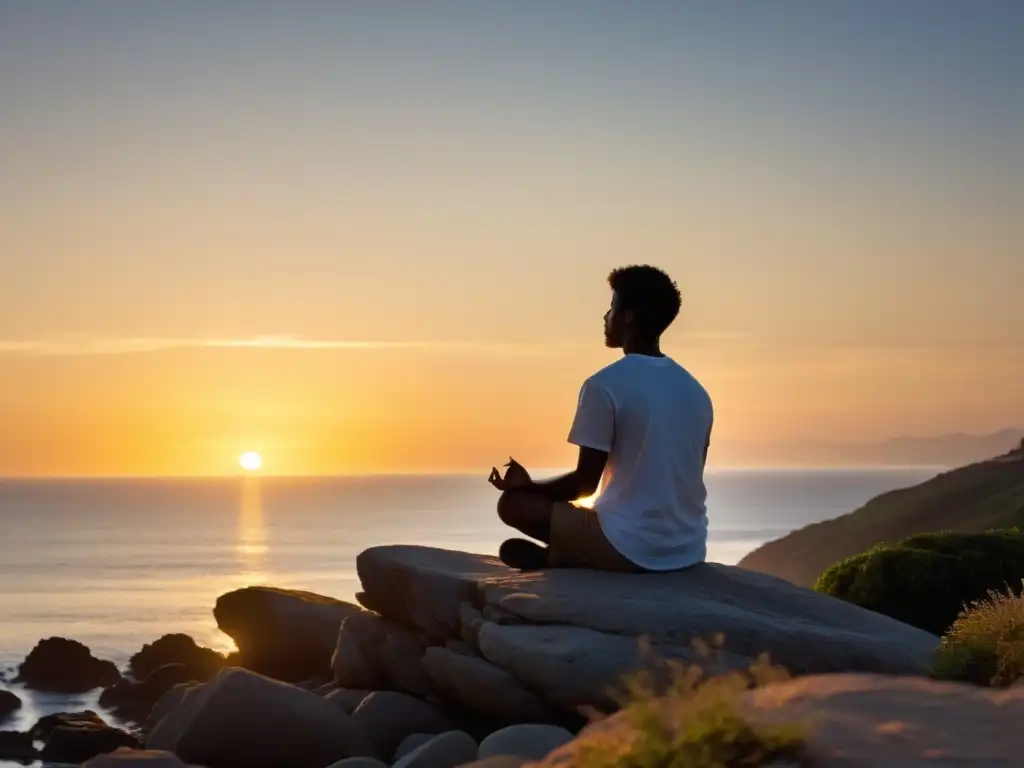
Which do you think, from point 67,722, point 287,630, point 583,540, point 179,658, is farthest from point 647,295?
point 179,658

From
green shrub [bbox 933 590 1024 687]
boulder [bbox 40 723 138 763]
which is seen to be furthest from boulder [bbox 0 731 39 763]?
green shrub [bbox 933 590 1024 687]

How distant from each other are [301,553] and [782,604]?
130724 millimetres

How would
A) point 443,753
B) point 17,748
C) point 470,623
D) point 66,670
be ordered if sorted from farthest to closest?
point 66,670 < point 17,748 < point 470,623 < point 443,753

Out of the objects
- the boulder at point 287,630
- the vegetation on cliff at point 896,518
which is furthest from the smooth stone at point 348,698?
the vegetation on cliff at point 896,518

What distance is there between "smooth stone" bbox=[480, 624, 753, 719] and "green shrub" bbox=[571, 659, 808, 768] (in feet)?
12.4

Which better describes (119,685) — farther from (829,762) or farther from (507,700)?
(829,762)

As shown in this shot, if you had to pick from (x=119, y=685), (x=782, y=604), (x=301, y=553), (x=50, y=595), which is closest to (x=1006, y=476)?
(x=119, y=685)

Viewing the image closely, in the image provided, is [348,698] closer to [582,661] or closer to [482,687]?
[482,687]

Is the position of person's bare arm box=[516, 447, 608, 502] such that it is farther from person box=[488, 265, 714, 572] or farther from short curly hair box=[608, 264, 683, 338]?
short curly hair box=[608, 264, 683, 338]

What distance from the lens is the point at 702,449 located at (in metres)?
11.2

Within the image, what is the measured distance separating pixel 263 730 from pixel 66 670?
26.1 meters

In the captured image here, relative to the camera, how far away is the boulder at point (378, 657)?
12.6 m

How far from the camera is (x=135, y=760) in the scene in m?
10.7

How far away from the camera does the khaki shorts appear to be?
1106 centimetres
